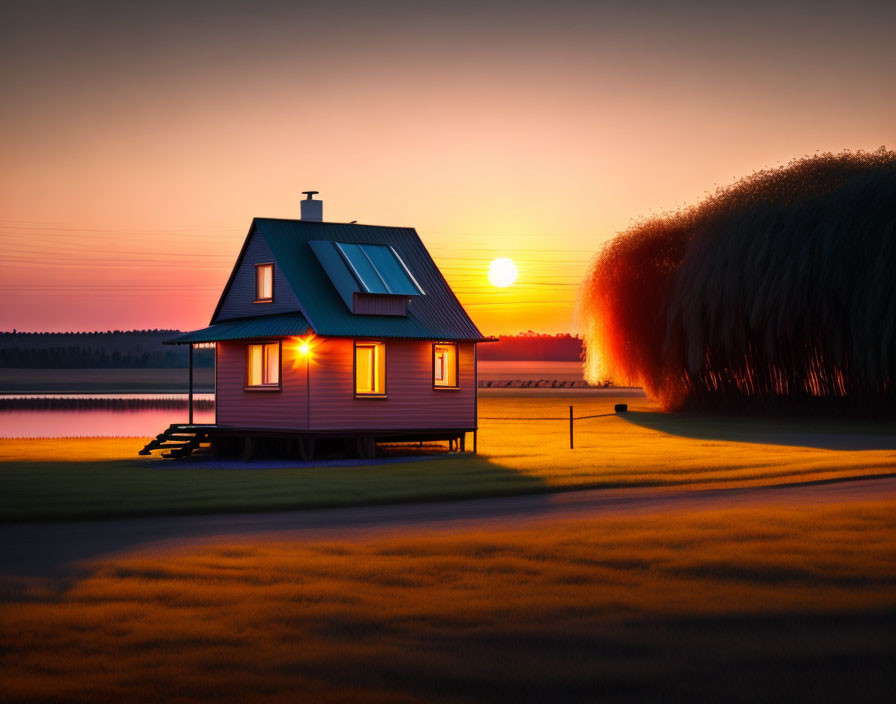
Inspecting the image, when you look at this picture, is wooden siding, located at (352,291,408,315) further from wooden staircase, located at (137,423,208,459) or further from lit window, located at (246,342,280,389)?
wooden staircase, located at (137,423,208,459)

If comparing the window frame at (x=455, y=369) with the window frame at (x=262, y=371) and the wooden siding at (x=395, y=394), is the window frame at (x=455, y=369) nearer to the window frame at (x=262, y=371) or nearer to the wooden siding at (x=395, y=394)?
the wooden siding at (x=395, y=394)

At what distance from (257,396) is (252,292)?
12.9 feet

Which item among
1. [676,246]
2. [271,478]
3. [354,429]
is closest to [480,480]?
[271,478]

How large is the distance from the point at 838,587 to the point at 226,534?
834cm

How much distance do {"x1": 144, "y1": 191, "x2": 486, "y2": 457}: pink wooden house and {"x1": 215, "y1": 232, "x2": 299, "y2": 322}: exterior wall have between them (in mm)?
49

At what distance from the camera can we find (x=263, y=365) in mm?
32750

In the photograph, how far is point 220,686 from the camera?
757 centimetres

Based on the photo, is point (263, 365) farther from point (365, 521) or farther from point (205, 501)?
point (365, 521)

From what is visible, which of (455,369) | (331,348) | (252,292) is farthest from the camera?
(252,292)

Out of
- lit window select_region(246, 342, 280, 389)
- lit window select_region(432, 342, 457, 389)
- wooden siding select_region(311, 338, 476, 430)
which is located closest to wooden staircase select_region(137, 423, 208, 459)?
lit window select_region(246, 342, 280, 389)

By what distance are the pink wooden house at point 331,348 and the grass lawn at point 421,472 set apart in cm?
224

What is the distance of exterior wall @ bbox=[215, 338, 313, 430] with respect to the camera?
30984mm

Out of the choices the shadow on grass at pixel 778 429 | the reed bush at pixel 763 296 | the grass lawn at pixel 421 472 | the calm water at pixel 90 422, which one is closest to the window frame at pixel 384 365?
the grass lawn at pixel 421 472

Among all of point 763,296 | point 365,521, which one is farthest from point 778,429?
point 365,521
